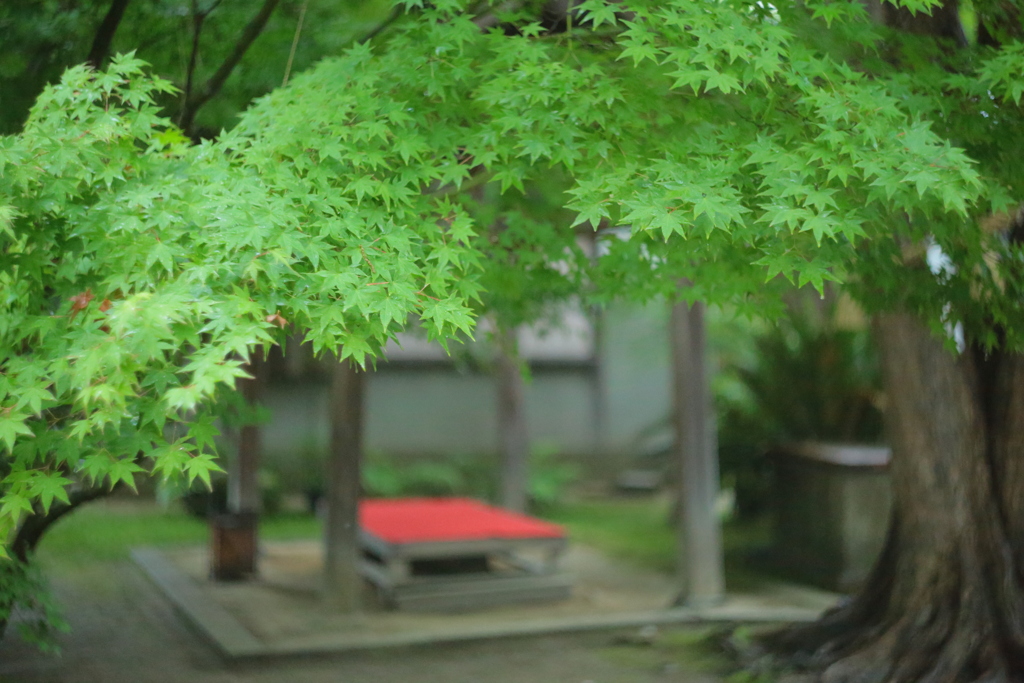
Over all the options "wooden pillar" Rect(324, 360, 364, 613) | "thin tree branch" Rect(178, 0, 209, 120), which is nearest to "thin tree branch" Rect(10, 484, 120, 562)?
"thin tree branch" Rect(178, 0, 209, 120)

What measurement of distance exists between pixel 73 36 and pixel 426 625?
5335 millimetres

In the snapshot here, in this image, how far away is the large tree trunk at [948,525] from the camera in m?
6.05

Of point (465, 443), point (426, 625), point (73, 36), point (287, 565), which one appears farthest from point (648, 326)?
point (73, 36)

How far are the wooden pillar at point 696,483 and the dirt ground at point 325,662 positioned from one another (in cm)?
119

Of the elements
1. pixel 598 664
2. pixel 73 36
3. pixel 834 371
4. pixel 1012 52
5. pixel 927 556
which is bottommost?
pixel 598 664

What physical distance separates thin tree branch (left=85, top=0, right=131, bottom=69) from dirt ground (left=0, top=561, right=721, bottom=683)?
4.03m

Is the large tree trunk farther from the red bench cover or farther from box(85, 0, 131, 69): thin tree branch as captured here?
box(85, 0, 131, 69): thin tree branch

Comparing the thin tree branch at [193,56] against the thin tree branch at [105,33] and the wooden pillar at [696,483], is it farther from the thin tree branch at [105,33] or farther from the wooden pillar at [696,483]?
the wooden pillar at [696,483]

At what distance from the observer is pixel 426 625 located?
25.8ft

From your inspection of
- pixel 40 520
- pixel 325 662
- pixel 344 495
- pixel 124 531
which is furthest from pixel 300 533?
pixel 40 520

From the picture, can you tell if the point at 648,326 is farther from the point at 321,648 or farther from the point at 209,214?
the point at 209,214

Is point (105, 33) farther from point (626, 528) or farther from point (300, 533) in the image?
point (626, 528)

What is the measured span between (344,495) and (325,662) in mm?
1581

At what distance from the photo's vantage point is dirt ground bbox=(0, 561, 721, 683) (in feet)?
21.0
